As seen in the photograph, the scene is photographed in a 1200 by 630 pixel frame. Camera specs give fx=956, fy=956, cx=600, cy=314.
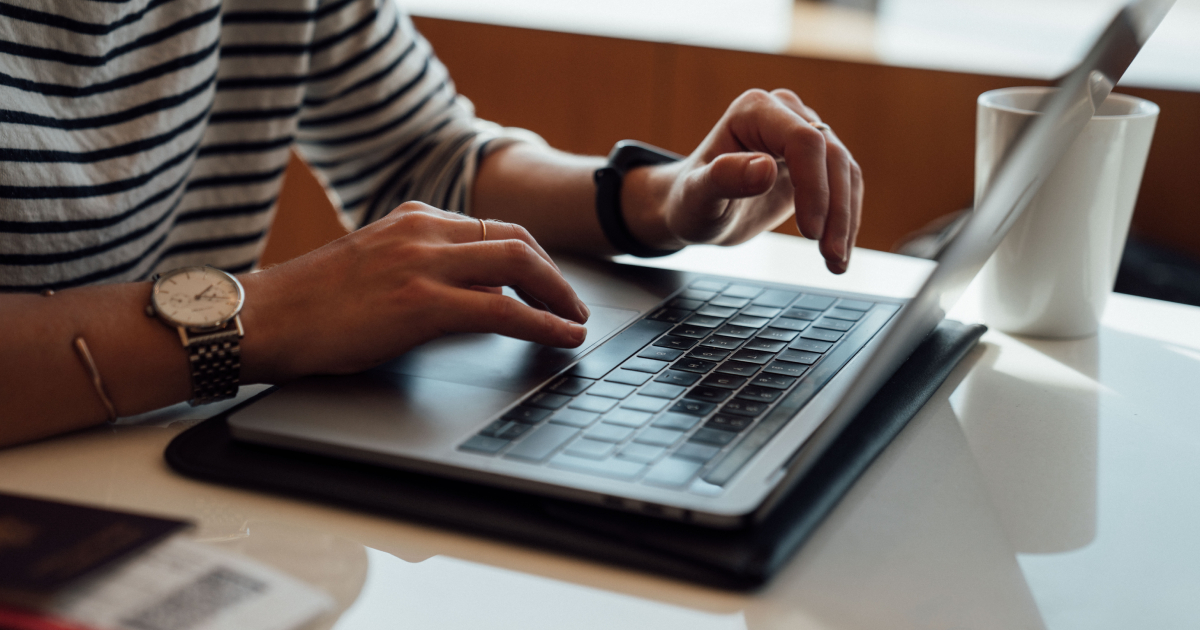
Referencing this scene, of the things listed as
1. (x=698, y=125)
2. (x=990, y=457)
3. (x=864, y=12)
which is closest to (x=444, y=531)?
(x=990, y=457)

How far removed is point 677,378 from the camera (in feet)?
1.68

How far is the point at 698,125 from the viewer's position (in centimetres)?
178

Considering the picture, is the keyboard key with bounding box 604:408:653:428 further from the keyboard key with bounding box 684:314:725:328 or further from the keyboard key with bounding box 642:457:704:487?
the keyboard key with bounding box 684:314:725:328

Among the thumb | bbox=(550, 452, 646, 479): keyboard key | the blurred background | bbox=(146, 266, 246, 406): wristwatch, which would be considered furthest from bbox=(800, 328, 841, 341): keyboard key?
the blurred background

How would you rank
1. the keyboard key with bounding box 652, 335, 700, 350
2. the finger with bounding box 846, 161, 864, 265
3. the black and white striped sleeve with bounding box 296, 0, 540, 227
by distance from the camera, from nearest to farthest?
the keyboard key with bounding box 652, 335, 700, 350 < the finger with bounding box 846, 161, 864, 265 < the black and white striped sleeve with bounding box 296, 0, 540, 227

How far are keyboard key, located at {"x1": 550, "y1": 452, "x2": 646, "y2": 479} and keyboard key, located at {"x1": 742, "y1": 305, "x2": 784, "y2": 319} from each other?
232mm

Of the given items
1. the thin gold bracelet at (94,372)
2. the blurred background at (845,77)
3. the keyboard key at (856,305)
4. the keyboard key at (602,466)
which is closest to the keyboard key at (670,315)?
the keyboard key at (856,305)

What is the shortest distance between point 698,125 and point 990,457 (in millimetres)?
1363

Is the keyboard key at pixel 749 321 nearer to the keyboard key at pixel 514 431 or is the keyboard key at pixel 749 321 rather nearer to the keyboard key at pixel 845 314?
the keyboard key at pixel 845 314

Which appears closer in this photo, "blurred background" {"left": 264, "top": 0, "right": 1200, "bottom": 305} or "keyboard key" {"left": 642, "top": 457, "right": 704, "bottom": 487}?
"keyboard key" {"left": 642, "top": 457, "right": 704, "bottom": 487}

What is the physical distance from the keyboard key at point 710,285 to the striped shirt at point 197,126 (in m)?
0.32

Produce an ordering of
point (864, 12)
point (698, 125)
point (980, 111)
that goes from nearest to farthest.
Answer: point (980, 111) → point (698, 125) → point (864, 12)

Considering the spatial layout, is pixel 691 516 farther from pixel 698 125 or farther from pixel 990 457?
pixel 698 125

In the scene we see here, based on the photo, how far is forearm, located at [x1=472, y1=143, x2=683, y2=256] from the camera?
778mm
